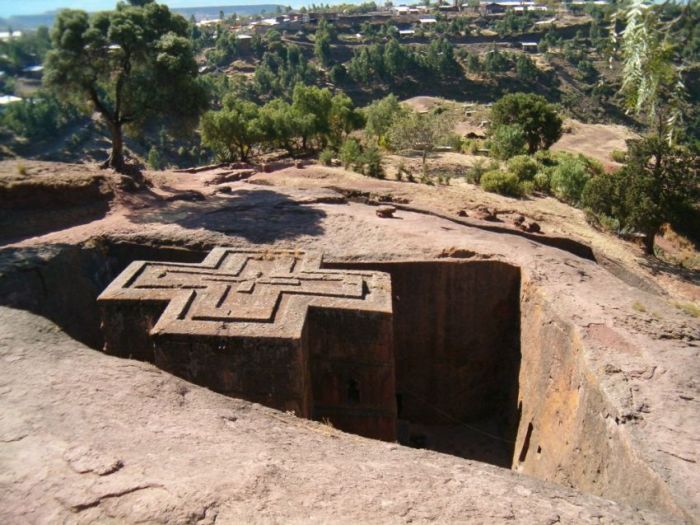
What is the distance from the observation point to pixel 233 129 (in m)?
26.1

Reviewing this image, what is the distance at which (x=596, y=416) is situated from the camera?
6996mm

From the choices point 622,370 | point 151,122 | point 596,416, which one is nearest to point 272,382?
point 596,416

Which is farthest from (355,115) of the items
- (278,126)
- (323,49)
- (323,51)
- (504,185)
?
(323,49)

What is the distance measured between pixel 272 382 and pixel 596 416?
4299mm

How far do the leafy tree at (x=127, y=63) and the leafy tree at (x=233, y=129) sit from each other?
7.87 m

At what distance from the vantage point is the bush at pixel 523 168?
24.3m

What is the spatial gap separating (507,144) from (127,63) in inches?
818

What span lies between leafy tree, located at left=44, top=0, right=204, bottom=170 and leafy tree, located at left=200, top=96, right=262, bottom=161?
7.87m

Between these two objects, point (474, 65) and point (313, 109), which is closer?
point (313, 109)

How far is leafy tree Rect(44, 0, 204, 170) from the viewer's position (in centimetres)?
1638

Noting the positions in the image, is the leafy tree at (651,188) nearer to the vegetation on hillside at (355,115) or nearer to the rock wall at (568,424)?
the vegetation on hillside at (355,115)

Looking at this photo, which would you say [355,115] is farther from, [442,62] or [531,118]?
[442,62]

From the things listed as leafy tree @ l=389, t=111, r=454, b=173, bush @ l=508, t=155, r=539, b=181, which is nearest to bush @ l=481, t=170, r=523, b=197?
bush @ l=508, t=155, r=539, b=181

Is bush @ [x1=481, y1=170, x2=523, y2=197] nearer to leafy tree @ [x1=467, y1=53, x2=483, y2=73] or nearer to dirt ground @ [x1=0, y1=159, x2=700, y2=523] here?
dirt ground @ [x1=0, y1=159, x2=700, y2=523]
